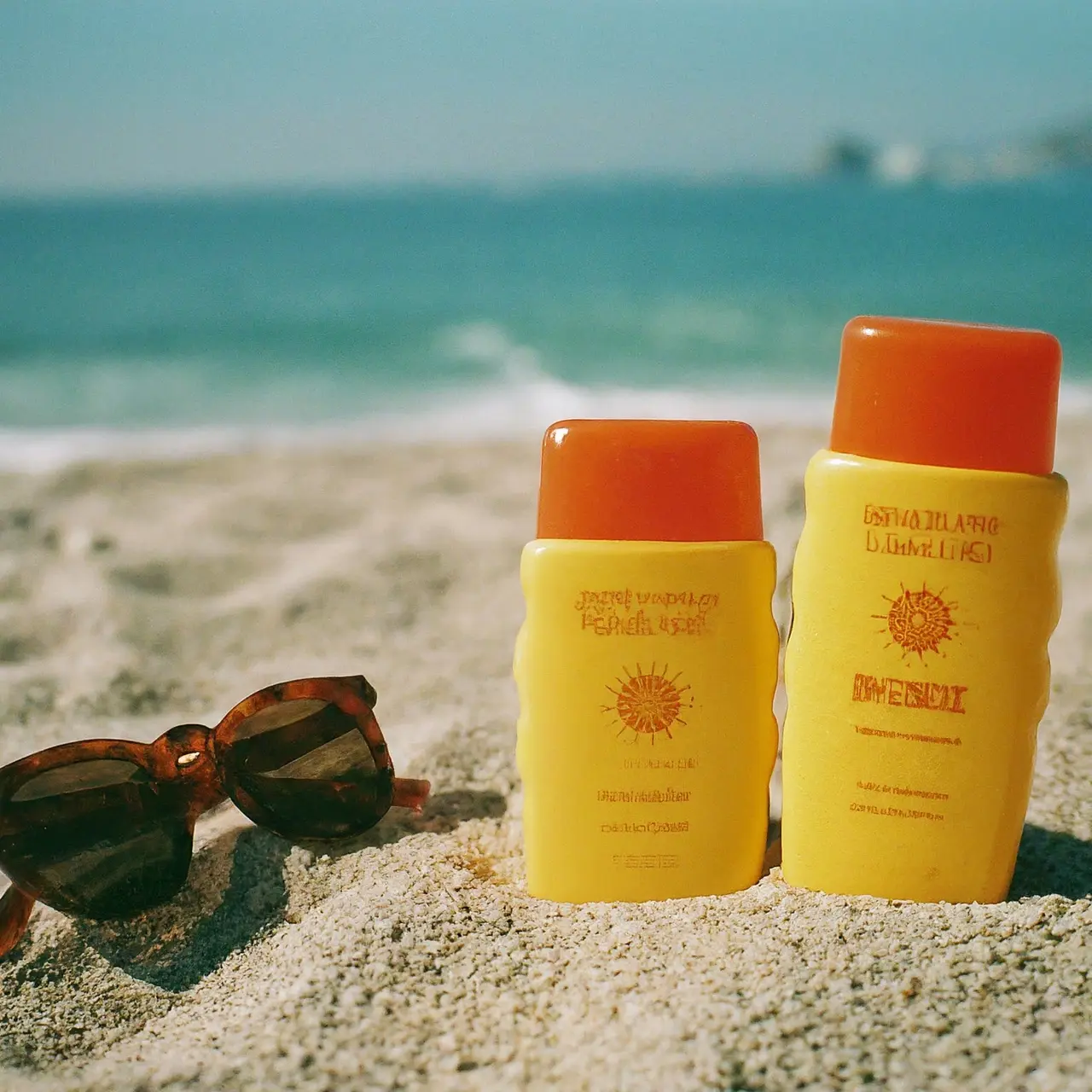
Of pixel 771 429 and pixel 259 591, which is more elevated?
pixel 771 429

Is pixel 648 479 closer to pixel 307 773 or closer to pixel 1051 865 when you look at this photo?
pixel 307 773

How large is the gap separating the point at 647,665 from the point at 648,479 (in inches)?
8.3

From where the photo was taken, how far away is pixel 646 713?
128 cm

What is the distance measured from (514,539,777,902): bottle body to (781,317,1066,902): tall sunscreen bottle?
0.06 meters

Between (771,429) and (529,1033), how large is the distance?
3058mm

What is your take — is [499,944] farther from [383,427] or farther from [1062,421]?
[383,427]

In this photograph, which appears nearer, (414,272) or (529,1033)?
(529,1033)

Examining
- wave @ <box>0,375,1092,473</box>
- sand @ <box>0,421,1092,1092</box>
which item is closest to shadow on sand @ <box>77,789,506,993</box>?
sand @ <box>0,421,1092,1092</box>

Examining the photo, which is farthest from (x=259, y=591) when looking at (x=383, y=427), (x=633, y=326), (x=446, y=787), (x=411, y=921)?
(x=633, y=326)

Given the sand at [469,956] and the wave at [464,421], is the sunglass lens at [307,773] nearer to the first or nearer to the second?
the sand at [469,956]

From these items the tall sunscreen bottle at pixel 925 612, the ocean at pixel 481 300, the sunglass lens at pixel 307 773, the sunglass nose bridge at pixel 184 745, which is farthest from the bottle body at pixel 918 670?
the ocean at pixel 481 300

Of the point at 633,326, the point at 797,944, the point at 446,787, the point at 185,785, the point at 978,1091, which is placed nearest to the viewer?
the point at 978,1091

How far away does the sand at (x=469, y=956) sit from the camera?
0.98m

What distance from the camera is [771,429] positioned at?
12.7ft
